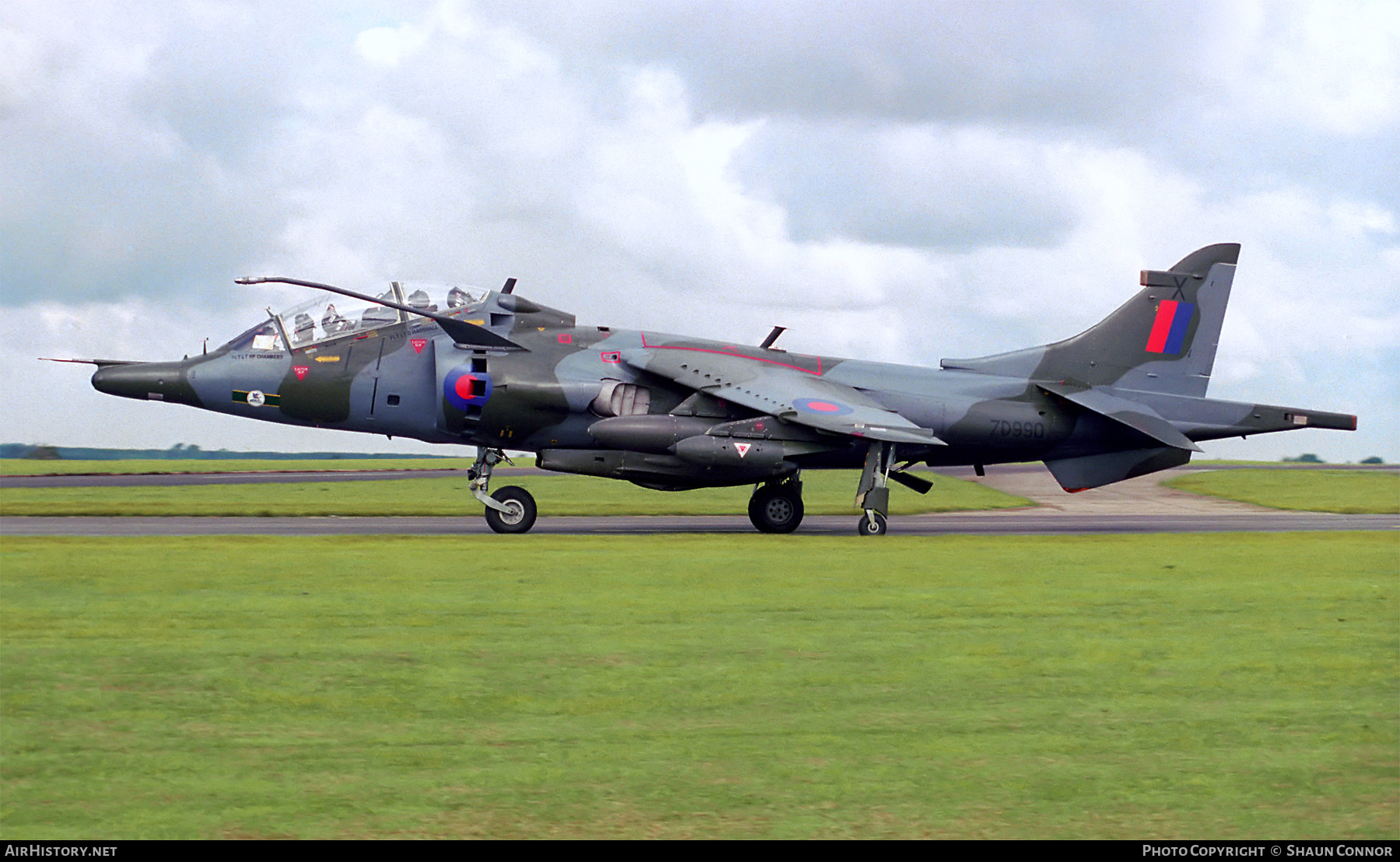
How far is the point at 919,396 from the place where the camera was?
23.4 meters

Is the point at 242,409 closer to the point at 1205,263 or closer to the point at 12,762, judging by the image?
the point at 12,762

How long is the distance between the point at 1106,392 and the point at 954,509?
8067mm

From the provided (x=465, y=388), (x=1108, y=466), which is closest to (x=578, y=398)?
(x=465, y=388)

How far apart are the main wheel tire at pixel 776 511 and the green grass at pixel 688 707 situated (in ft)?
30.4

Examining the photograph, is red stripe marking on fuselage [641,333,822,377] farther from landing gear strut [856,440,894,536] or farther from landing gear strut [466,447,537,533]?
landing gear strut [466,447,537,533]

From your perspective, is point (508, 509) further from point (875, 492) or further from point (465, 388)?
→ point (875, 492)

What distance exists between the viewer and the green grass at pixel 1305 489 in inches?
→ 1359

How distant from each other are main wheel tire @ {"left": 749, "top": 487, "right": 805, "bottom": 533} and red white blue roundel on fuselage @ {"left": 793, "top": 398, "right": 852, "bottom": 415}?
1828 mm

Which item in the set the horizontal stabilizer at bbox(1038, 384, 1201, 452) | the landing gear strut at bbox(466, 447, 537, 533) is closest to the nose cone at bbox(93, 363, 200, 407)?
the landing gear strut at bbox(466, 447, 537, 533)

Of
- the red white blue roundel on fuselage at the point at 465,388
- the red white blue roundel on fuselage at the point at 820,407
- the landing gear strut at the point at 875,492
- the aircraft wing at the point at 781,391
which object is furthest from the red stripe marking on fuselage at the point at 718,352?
the red white blue roundel on fuselage at the point at 465,388

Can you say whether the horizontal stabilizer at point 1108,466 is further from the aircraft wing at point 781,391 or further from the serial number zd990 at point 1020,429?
the aircraft wing at point 781,391

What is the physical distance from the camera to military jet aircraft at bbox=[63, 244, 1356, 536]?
21.0m

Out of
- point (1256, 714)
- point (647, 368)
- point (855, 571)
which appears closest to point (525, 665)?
point (1256, 714)

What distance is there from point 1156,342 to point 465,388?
13.9m
